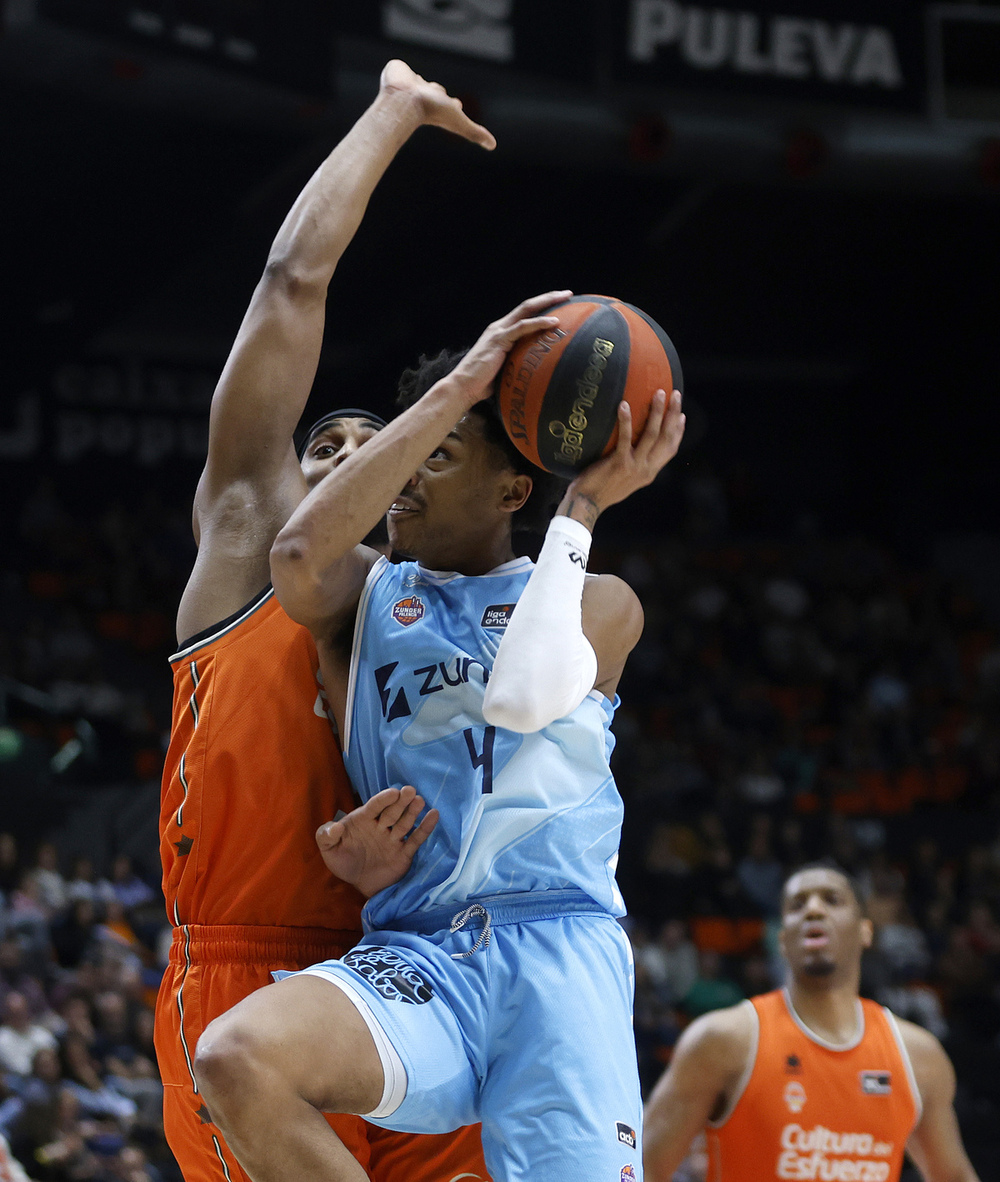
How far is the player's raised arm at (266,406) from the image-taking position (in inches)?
122

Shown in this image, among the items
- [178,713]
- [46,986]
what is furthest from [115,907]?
[178,713]

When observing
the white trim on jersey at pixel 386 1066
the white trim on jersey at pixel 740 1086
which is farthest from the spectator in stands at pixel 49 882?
the white trim on jersey at pixel 386 1066

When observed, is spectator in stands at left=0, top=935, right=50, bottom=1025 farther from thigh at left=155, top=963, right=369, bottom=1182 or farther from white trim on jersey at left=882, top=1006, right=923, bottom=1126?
thigh at left=155, top=963, right=369, bottom=1182

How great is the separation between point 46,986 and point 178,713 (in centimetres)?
589

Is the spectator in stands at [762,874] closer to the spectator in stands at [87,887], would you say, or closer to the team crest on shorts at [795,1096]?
the spectator in stands at [87,887]

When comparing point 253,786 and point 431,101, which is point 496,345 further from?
point 253,786

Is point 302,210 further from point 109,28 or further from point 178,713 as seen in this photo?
point 109,28

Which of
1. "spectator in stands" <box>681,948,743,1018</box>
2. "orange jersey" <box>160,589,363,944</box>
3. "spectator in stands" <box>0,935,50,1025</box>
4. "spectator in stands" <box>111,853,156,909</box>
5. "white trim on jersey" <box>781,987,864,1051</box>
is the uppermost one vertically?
"orange jersey" <box>160,589,363,944</box>

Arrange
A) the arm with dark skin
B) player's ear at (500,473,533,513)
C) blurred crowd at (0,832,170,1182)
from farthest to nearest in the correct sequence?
blurred crowd at (0,832,170,1182)
the arm with dark skin
player's ear at (500,473,533,513)

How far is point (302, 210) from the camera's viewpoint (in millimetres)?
3195

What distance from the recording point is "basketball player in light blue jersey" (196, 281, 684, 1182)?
2.44m

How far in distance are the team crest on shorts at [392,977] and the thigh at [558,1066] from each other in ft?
0.46

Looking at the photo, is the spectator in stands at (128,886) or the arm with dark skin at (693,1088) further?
the spectator in stands at (128,886)

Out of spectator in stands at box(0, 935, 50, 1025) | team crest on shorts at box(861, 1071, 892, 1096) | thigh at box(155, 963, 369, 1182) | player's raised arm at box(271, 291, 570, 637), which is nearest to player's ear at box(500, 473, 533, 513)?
player's raised arm at box(271, 291, 570, 637)
